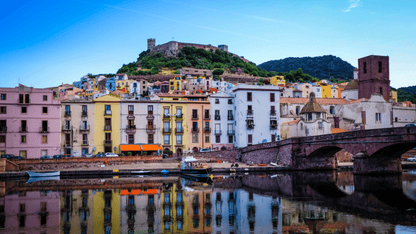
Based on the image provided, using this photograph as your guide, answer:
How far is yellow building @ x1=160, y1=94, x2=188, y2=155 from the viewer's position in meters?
61.9

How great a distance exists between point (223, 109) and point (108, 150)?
18952 millimetres

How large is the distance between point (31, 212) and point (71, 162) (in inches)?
1091

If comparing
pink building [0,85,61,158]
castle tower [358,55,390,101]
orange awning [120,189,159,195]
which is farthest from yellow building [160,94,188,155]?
castle tower [358,55,390,101]

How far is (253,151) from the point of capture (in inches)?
2248

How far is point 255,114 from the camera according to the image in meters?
64.2

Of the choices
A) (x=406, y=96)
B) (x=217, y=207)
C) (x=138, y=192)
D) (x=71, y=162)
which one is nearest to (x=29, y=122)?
(x=71, y=162)

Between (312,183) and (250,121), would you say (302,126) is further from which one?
(312,183)

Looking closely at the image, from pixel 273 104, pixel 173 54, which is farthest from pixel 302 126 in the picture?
pixel 173 54

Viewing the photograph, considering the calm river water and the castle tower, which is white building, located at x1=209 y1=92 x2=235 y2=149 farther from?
the castle tower

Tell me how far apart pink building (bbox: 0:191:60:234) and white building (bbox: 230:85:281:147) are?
35117 mm

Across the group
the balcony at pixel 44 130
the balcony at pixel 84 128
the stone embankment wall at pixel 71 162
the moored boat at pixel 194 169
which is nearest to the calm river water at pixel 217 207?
the moored boat at pixel 194 169

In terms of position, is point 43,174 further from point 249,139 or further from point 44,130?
point 249,139

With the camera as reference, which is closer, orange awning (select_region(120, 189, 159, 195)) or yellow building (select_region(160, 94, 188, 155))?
orange awning (select_region(120, 189, 159, 195))

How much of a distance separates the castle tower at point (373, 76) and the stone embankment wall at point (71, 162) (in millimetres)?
53141
